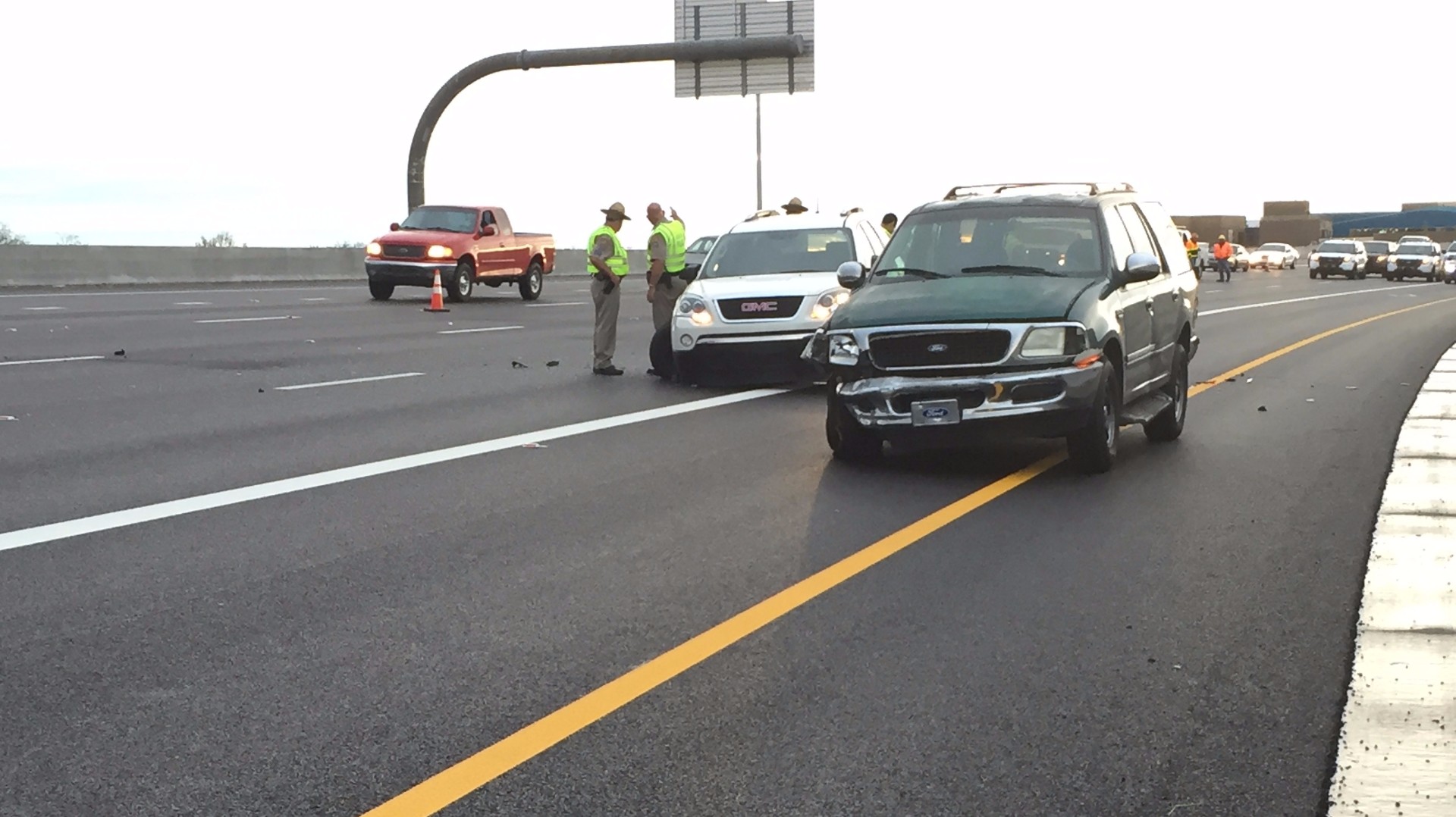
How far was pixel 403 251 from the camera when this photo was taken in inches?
1366

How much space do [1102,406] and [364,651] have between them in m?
5.51

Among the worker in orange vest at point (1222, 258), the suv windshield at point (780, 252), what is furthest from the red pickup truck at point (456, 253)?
the worker in orange vest at point (1222, 258)

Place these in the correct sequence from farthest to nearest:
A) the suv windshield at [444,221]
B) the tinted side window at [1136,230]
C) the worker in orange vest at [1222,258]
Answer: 1. the worker in orange vest at [1222,258]
2. the suv windshield at [444,221]
3. the tinted side window at [1136,230]

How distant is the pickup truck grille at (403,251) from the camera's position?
113 ft

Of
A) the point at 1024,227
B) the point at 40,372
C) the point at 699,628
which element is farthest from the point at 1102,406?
the point at 40,372

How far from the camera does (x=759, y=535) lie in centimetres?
842

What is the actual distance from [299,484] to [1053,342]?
441cm

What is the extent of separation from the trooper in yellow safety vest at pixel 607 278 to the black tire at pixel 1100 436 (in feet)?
26.1

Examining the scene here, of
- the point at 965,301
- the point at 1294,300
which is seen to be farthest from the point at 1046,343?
the point at 1294,300

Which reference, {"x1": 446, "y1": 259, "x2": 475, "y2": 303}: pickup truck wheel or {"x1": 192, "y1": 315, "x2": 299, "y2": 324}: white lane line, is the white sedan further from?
{"x1": 192, "y1": 315, "x2": 299, "y2": 324}: white lane line

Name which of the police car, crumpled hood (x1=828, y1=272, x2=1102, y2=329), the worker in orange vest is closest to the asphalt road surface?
crumpled hood (x1=828, y1=272, x2=1102, y2=329)

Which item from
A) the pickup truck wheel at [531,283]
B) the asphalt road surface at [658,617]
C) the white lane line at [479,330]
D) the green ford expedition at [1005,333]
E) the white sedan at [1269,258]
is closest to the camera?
the asphalt road surface at [658,617]

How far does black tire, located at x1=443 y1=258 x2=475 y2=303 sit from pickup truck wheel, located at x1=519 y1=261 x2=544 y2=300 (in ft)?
5.92

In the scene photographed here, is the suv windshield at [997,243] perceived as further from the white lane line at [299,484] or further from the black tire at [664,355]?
the black tire at [664,355]
